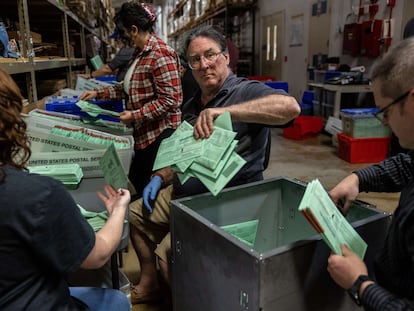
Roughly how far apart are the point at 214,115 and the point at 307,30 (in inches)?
229

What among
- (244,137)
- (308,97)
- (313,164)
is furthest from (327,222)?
(308,97)

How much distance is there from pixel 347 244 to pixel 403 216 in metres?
0.15

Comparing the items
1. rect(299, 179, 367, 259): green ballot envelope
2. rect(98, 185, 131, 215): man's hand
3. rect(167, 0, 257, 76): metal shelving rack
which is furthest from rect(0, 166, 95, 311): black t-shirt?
rect(167, 0, 257, 76): metal shelving rack

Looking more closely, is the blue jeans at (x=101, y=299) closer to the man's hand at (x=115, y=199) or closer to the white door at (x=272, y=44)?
the man's hand at (x=115, y=199)

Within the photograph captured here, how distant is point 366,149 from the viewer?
431 cm

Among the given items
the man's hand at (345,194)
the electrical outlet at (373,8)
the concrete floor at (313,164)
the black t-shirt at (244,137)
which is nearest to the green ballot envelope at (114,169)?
the black t-shirt at (244,137)

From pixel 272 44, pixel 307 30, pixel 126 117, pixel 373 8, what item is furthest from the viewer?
pixel 272 44

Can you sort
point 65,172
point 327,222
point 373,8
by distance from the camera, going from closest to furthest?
point 327,222
point 65,172
point 373,8

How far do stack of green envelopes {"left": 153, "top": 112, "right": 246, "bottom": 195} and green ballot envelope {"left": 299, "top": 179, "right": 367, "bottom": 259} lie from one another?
9.4 inches

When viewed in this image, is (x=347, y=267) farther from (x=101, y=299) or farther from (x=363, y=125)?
(x=363, y=125)

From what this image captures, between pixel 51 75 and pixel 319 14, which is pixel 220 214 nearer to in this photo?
pixel 51 75

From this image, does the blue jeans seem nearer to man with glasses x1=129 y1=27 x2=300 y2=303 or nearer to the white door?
man with glasses x1=129 y1=27 x2=300 y2=303

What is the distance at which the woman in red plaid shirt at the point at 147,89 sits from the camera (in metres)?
2.29

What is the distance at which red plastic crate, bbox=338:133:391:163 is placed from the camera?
4.27 meters
